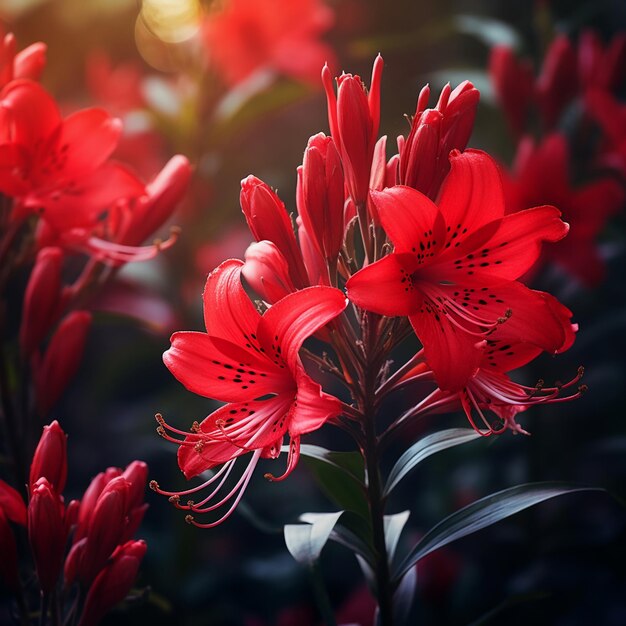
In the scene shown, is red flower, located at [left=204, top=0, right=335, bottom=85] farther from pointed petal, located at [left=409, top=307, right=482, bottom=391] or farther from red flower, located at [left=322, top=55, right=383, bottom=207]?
pointed petal, located at [left=409, top=307, right=482, bottom=391]

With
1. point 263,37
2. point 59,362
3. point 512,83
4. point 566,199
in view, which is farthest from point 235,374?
point 263,37

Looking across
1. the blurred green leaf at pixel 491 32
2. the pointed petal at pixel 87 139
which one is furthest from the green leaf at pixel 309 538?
the blurred green leaf at pixel 491 32

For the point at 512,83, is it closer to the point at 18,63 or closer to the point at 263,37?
the point at 263,37

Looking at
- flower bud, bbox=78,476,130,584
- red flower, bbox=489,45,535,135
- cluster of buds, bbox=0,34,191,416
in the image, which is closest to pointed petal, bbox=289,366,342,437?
flower bud, bbox=78,476,130,584

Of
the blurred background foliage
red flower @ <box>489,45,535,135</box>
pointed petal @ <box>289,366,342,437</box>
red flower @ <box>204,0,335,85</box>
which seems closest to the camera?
pointed petal @ <box>289,366,342,437</box>

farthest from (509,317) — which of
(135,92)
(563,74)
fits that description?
(135,92)

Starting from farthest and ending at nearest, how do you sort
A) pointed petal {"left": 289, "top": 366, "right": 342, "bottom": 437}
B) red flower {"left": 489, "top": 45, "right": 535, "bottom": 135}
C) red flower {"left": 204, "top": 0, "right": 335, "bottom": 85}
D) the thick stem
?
1. red flower {"left": 204, "top": 0, "right": 335, "bottom": 85}
2. red flower {"left": 489, "top": 45, "right": 535, "bottom": 135}
3. the thick stem
4. pointed petal {"left": 289, "top": 366, "right": 342, "bottom": 437}

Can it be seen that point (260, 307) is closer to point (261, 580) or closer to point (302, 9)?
point (261, 580)
